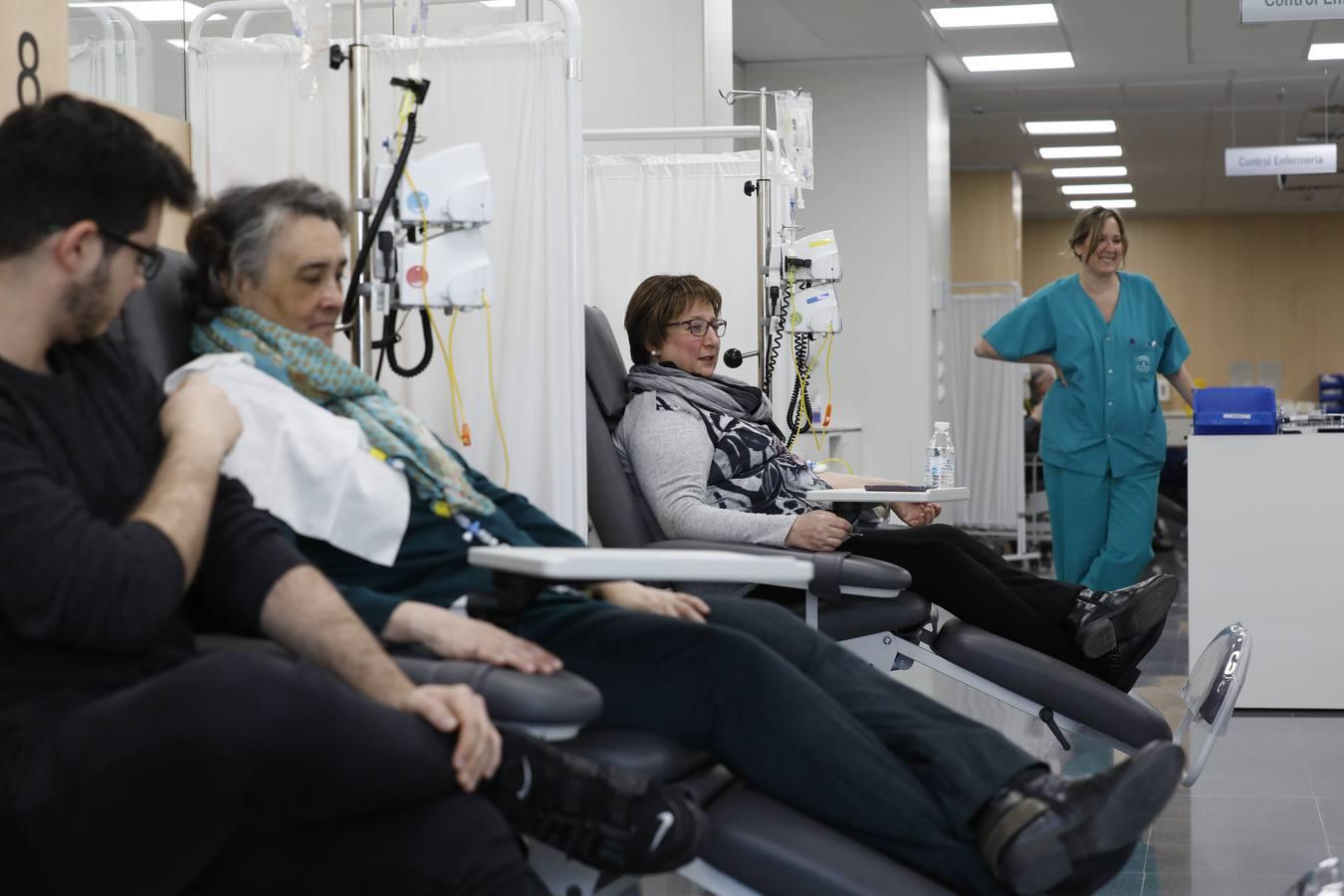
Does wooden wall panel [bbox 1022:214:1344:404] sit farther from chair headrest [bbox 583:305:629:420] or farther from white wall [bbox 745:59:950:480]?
Result: chair headrest [bbox 583:305:629:420]

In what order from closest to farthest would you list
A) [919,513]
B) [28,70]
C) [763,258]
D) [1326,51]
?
[28,70] < [919,513] < [763,258] < [1326,51]

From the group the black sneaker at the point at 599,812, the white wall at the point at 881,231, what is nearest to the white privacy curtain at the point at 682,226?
the black sneaker at the point at 599,812

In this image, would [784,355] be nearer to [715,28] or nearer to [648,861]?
[715,28]

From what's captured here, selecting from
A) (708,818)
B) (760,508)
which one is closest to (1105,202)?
(760,508)

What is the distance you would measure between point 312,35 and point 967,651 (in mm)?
1698

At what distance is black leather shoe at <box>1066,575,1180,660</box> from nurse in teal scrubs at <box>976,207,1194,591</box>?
1.65 metres

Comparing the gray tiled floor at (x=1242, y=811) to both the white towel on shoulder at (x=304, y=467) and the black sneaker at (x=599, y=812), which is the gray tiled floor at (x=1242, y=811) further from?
the black sneaker at (x=599, y=812)

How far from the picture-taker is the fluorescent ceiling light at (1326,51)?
27.6ft

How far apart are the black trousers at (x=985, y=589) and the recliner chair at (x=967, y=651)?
Answer: 0.24 feet

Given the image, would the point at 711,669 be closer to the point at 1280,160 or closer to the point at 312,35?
the point at 312,35

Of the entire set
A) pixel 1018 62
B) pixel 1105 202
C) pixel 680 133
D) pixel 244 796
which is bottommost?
pixel 244 796

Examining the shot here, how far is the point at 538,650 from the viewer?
5.41 feet

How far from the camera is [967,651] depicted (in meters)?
2.75

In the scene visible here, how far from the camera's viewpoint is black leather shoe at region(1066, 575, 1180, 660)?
2828 mm
